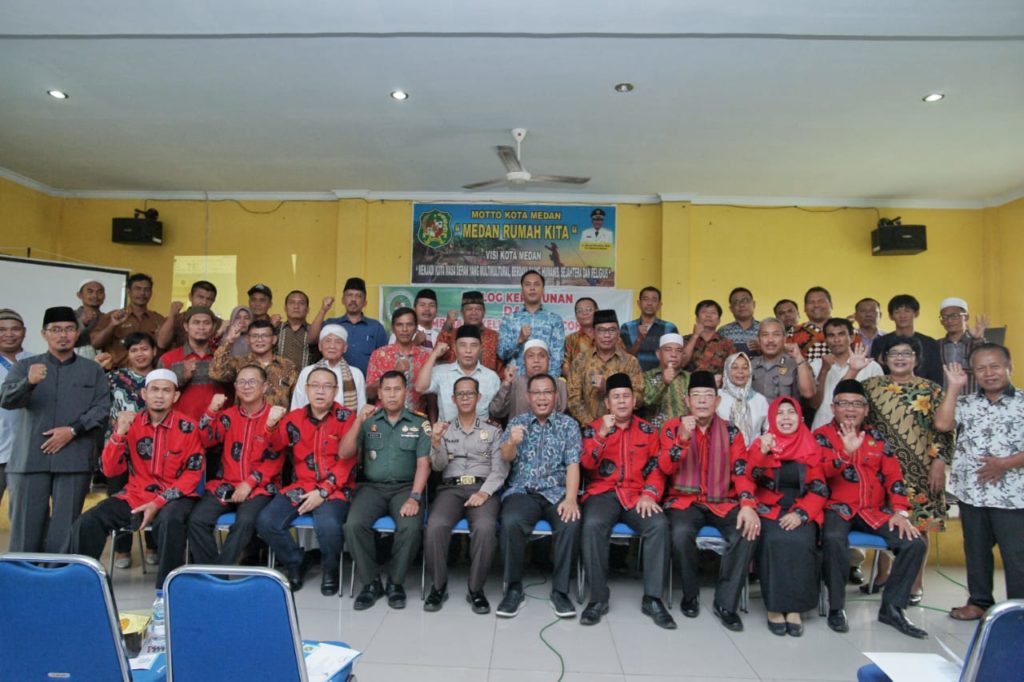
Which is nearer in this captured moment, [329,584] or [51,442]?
[51,442]

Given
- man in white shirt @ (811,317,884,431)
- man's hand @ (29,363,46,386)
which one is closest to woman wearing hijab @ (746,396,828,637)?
man in white shirt @ (811,317,884,431)

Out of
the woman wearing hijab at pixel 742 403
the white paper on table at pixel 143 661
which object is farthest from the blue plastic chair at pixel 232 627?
the woman wearing hijab at pixel 742 403

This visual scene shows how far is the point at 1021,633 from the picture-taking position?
1.41m

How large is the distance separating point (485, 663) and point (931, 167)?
661 cm

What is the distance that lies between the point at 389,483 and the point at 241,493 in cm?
86

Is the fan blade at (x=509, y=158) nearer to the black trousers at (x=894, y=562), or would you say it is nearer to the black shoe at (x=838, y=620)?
the black trousers at (x=894, y=562)

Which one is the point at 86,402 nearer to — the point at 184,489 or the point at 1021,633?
the point at 184,489

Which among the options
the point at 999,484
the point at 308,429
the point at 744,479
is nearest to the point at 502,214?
the point at 308,429

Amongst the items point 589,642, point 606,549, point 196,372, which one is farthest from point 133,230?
point 589,642

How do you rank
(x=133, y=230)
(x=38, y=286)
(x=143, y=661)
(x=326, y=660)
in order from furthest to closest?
(x=133, y=230) → (x=38, y=286) → (x=143, y=661) → (x=326, y=660)

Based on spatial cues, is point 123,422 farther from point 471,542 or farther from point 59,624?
point 59,624

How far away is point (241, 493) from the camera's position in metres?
3.66

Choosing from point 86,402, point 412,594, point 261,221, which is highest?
point 261,221

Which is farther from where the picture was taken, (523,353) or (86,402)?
(523,353)
